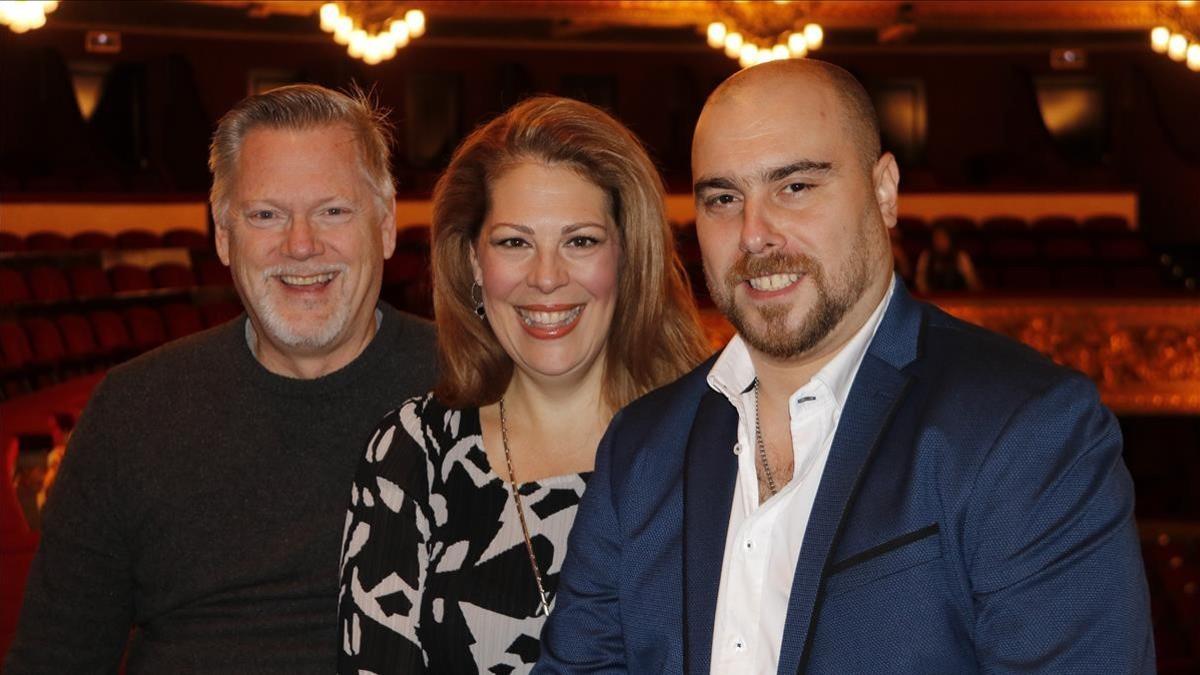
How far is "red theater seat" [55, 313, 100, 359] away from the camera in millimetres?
8734

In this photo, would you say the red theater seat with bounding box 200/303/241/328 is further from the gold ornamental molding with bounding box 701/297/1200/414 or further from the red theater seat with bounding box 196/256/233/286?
the gold ornamental molding with bounding box 701/297/1200/414

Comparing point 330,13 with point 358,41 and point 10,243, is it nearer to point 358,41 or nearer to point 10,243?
point 358,41

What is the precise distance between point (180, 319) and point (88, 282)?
27.2 inches

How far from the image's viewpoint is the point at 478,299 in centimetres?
245

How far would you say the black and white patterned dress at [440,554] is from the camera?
2.12 m

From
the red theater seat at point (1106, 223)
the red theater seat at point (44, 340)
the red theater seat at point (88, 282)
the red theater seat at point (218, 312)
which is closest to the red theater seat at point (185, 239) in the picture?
the red theater seat at point (218, 312)

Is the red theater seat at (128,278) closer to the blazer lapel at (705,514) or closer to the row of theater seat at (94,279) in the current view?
the row of theater seat at (94,279)

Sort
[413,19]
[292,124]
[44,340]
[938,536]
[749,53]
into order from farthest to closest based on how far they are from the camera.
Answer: [413,19]
[749,53]
[44,340]
[292,124]
[938,536]

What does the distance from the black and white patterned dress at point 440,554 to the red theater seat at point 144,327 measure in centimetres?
753

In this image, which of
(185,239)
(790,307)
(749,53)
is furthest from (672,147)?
(790,307)

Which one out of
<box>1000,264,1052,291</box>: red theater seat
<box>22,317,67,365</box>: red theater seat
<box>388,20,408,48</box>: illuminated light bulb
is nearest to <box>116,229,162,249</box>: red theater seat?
<box>22,317,67,365</box>: red theater seat

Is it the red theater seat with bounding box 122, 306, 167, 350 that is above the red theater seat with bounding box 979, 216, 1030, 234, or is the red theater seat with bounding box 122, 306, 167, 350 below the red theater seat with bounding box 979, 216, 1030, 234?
below

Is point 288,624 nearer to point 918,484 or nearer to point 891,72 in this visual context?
point 918,484

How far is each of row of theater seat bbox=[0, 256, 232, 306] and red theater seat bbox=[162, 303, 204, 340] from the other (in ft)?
1.42
